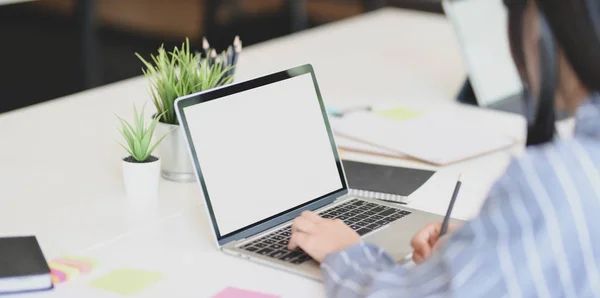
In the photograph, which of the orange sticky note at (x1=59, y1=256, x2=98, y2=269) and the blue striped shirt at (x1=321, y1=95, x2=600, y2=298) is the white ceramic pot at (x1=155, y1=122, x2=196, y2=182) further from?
the blue striped shirt at (x1=321, y1=95, x2=600, y2=298)

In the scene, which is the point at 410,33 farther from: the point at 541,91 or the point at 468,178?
the point at 541,91

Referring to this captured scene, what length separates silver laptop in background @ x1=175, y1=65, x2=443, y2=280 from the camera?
142 centimetres

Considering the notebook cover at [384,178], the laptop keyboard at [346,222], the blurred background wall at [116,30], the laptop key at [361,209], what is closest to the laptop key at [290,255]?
the laptop keyboard at [346,222]

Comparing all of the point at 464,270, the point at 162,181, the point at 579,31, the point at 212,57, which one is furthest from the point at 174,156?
the point at 579,31

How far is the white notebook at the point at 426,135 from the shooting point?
190cm

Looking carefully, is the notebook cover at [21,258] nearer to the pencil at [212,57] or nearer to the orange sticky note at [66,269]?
the orange sticky note at [66,269]

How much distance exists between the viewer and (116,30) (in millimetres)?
5637

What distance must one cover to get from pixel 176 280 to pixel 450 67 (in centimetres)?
150

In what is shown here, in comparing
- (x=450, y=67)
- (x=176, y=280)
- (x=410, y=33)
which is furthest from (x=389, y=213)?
(x=410, y=33)

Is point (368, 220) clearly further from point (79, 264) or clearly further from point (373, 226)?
point (79, 264)

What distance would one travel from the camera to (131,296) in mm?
1266

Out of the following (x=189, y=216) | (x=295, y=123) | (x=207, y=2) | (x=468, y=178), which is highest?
(x=207, y=2)

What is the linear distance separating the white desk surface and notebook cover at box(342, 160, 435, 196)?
0.09 feet

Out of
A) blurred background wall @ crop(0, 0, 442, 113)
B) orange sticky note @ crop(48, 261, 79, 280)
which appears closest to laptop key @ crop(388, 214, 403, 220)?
orange sticky note @ crop(48, 261, 79, 280)
